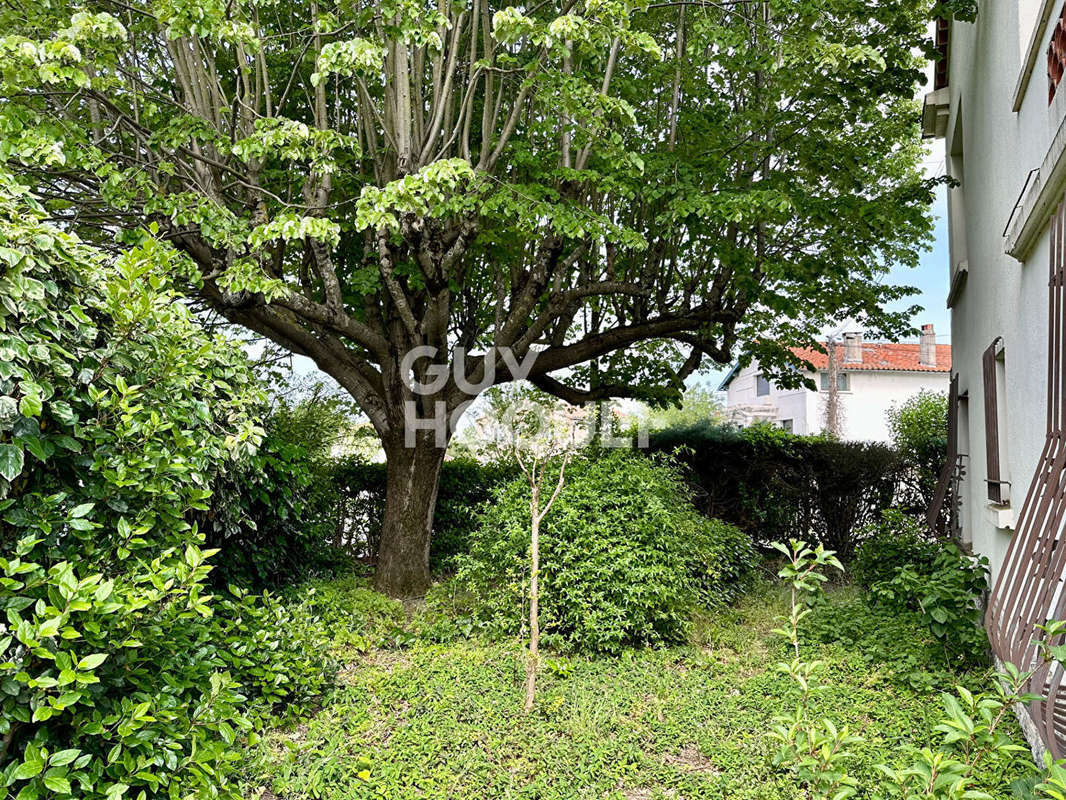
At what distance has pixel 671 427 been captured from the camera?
1105cm

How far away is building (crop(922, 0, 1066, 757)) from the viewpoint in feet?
9.66

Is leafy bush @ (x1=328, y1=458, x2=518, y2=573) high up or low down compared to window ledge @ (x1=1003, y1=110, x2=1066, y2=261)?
down

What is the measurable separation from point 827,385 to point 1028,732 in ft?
95.0

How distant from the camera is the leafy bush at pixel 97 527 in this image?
2311mm

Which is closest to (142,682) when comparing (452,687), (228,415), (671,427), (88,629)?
(88,629)

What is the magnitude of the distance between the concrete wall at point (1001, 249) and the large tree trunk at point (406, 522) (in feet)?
17.3

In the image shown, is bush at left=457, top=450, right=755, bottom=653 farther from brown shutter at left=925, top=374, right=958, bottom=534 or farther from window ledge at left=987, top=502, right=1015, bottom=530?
brown shutter at left=925, top=374, right=958, bottom=534

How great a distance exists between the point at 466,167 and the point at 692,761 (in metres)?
4.18

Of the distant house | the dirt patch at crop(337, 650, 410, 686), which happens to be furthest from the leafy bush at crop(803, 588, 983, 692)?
the distant house

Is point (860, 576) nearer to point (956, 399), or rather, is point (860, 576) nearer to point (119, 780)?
A: point (956, 399)

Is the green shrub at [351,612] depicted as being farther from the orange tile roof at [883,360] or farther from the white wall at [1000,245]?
the orange tile roof at [883,360]

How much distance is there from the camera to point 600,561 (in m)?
5.96

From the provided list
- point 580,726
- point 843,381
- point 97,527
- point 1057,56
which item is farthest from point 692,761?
point 843,381

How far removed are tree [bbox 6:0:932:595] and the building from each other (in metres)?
0.95
